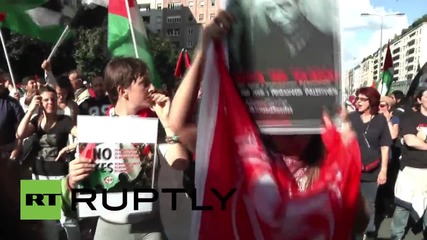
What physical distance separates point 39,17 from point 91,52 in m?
0.22

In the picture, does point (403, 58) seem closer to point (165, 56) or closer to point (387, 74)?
point (387, 74)

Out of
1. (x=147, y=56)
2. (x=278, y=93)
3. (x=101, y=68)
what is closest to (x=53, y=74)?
(x=101, y=68)

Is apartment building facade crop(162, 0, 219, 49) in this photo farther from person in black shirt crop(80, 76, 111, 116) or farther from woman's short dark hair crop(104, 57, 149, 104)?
person in black shirt crop(80, 76, 111, 116)

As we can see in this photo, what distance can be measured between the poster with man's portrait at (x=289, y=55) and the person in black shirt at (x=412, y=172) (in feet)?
2.23

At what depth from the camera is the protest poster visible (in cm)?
227

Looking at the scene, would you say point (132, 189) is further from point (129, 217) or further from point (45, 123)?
point (45, 123)

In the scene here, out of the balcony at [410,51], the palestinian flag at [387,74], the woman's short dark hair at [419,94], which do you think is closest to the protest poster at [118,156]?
the palestinian flag at [387,74]

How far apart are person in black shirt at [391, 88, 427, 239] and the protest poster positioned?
1.06 metres

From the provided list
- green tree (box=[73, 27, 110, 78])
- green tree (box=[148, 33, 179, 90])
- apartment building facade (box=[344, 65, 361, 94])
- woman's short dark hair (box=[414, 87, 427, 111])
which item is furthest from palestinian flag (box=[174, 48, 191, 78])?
woman's short dark hair (box=[414, 87, 427, 111])

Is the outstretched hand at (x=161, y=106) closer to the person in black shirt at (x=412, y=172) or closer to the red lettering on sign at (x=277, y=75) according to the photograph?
the red lettering on sign at (x=277, y=75)

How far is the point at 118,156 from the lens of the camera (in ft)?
7.50

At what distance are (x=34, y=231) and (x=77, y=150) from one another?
28 centimetres

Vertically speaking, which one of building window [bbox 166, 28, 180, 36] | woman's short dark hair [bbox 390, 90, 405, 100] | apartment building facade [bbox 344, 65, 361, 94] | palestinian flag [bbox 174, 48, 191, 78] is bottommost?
woman's short dark hair [bbox 390, 90, 405, 100]

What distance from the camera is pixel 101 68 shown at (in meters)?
2.31
